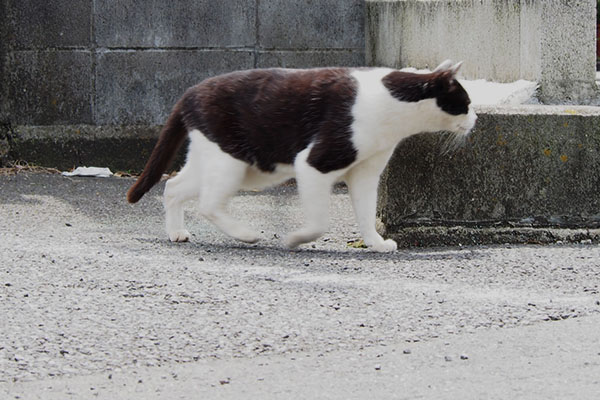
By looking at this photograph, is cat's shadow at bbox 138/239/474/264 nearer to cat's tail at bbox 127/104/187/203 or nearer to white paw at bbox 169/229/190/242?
white paw at bbox 169/229/190/242

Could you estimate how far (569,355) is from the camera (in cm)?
328

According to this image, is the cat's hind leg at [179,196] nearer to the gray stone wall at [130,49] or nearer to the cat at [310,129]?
the cat at [310,129]

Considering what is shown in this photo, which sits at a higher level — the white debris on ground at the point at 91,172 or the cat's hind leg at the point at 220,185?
the cat's hind leg at the point at 220,185

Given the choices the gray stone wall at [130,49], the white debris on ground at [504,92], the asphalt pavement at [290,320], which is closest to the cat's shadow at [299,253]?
the asphalt pavement at [290,320]

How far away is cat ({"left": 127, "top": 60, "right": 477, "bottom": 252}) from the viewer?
4.93 metres

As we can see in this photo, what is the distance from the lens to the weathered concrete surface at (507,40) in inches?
237

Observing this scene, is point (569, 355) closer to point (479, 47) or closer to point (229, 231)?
point (229, 231)

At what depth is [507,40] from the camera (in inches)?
253

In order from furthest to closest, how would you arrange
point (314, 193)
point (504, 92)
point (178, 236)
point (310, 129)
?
point (504, 92) < point (178, 236) < point (310, 129) < point (314, 193)

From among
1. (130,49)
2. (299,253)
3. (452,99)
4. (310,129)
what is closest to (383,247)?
(299,253)

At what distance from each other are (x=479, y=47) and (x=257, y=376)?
415 centimetres

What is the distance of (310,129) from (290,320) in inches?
63.3

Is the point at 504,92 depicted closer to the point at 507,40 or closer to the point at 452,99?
the point at 507,40

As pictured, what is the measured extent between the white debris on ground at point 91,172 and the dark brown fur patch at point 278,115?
9.06ft
